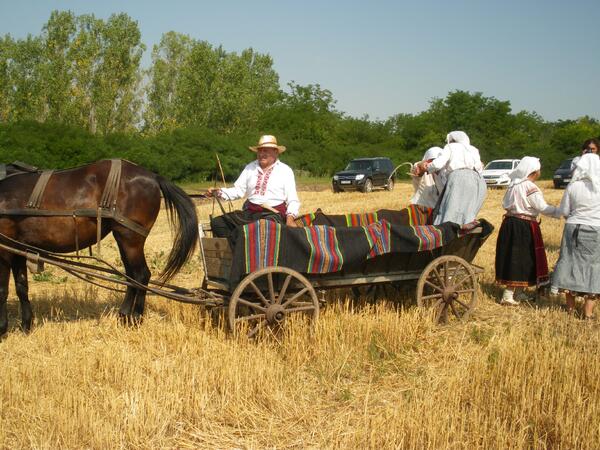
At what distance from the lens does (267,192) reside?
20.4 ft

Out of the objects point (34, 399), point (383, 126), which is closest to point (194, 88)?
point (383, 126)

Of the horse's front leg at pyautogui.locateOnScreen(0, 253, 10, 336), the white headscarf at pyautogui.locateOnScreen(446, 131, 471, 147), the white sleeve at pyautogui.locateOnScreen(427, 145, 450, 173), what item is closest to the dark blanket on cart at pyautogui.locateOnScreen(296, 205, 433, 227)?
the white sleeve at pyautogui.locateOnScreen(427, 145, 450, 173)

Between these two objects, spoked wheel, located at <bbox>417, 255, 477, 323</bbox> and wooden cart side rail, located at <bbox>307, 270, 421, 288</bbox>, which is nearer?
wooden cart side rail, located at <bbox>307, 270, 421, 288</bbox>

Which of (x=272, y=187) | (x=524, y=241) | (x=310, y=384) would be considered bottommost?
(x=310, y=384)

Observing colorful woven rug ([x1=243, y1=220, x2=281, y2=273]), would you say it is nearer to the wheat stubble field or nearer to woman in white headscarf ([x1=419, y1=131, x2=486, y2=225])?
the wheat stubble field

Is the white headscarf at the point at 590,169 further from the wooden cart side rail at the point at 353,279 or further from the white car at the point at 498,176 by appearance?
the white car at the point at 498,176

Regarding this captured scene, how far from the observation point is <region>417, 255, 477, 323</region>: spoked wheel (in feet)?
20.6

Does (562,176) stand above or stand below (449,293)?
above

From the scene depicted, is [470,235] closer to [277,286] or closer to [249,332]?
[277,286]

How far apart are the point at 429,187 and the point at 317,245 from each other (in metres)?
2.59

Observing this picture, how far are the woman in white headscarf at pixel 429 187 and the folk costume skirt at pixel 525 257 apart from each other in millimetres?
946

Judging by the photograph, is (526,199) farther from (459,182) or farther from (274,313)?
(274,313)

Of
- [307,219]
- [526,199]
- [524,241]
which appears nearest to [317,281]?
[307,219]

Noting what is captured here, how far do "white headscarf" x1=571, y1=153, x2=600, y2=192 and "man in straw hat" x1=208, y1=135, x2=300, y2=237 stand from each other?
296 centimetres
